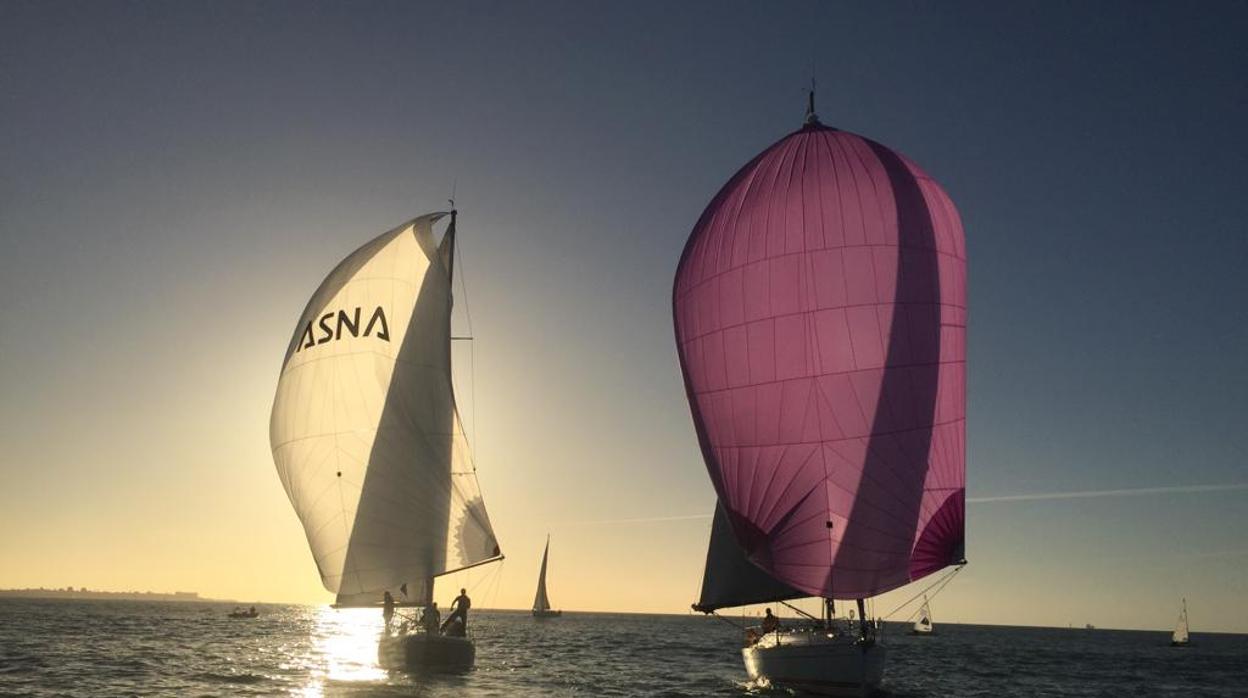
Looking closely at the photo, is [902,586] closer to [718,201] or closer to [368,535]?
[718,201]

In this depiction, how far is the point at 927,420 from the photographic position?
2202 cm

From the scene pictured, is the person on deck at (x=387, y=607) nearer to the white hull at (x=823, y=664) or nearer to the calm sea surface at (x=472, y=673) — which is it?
the calm sea surface at (x=472, y=673)

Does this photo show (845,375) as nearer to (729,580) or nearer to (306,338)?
(729,580)

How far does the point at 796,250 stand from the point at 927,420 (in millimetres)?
5228

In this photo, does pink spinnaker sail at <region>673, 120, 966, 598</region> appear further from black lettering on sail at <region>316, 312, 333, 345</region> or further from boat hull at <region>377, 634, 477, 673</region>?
black lettering on sail at <region>316, 312, 333, 345</region>

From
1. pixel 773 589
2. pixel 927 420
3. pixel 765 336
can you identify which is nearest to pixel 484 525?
pixel 773 589

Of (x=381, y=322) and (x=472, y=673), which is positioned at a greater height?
(x=381, y=322)

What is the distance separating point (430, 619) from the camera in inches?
1123

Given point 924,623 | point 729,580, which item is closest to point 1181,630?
point 924,623

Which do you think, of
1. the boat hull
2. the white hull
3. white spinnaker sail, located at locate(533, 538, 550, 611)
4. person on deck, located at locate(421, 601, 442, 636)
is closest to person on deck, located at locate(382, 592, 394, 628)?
the boat hull

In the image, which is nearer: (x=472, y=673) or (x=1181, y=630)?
(x=472, y=673)

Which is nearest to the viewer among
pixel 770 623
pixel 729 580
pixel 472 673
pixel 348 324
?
pixel 770 623

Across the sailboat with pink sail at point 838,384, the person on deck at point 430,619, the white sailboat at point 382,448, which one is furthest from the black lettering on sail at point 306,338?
the sailboat with pink sail at point 838,384

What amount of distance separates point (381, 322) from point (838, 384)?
15504 millimetres
